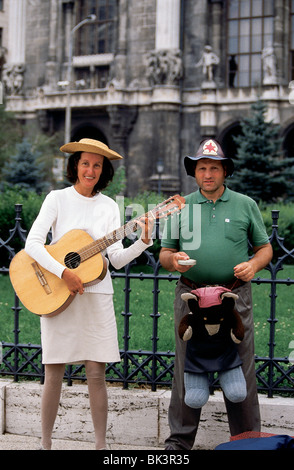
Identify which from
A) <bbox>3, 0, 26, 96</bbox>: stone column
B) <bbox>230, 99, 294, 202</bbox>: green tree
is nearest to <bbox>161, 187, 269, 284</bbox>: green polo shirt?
<bbox>230, 99, 294, 202</bbox>: green tree

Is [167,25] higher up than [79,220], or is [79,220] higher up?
[167,25]

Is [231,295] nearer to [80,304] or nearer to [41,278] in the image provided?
[80,304]

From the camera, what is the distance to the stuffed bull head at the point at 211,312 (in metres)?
3.94

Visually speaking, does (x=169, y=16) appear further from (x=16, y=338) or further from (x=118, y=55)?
(x=16, y=338)

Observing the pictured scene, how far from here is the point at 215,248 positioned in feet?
13.5

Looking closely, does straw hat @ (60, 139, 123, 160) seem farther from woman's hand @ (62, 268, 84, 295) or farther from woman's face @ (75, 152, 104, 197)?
woman's hand @ (62, 268, 84, 295)

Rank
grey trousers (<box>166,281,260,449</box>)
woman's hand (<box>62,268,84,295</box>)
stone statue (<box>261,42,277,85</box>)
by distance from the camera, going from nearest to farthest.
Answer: woman's hand (<box>62,268,84,295</box>), grey trousers (<box>166,281,260,449</box>), stone statue (<box>261,42,277,85</box>)

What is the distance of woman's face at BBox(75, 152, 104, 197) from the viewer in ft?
14.2

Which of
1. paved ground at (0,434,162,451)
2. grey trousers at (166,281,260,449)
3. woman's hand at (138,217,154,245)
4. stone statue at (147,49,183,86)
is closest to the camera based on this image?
woman's hand at (138,217,154,245)

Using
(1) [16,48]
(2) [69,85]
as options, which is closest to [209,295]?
(2) [69,85]

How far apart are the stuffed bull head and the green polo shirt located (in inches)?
6.5

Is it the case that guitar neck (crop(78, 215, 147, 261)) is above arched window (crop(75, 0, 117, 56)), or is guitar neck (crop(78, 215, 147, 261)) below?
below

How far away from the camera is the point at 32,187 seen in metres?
26.3

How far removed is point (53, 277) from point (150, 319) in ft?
11.8
